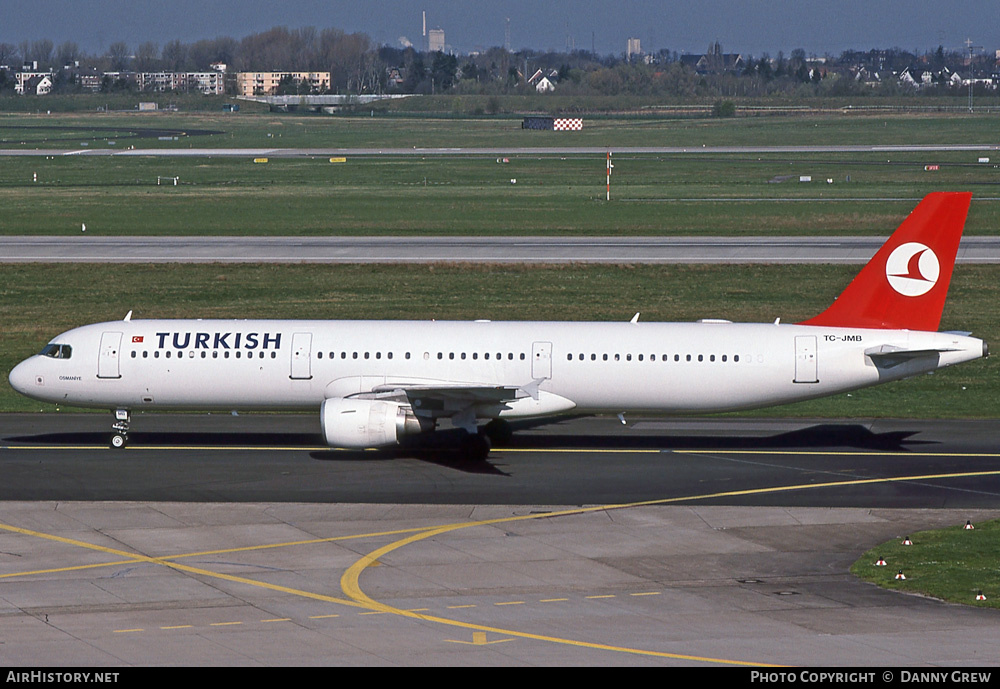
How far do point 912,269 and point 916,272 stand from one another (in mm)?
145

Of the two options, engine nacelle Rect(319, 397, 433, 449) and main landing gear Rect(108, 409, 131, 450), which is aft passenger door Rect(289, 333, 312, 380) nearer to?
engine nacelle Rect(319, 397, 433, 449)

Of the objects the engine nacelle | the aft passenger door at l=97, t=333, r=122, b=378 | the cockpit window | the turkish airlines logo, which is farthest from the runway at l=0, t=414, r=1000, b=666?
the turkish airlines logo

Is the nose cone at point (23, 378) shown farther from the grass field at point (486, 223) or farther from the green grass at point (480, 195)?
the green grass at point (480, 195)

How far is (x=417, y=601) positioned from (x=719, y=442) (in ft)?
61.3

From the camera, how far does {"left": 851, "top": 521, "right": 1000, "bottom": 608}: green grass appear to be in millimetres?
27000

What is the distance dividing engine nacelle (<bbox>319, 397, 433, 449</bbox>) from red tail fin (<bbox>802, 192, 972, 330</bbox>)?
13.4 meters

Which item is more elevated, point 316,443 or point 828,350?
point 828,350

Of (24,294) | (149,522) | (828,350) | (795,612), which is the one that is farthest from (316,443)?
(24,294)

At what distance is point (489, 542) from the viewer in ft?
101

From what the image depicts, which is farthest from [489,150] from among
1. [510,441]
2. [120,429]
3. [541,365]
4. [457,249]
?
[541,365]

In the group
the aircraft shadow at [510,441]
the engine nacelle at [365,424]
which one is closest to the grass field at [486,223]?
the aircraft shadow at [510,441]

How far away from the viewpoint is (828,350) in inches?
1532

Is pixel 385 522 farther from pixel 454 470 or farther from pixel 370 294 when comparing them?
pixel 370 294

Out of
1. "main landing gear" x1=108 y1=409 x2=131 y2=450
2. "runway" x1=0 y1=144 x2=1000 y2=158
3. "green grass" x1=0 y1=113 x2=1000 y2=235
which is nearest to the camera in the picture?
"main landing gear" x1=108 y1=409 x2=131 y2=450
